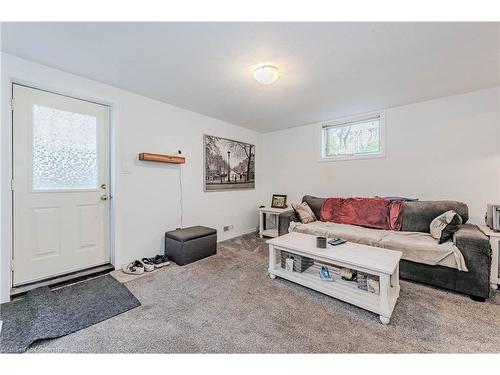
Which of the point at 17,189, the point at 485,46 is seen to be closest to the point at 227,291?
the point at 17,189

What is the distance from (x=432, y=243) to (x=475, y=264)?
Result: 328mm

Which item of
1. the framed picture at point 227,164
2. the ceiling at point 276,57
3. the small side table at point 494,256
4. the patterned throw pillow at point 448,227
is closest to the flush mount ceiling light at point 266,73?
the ceiling at point 276,57

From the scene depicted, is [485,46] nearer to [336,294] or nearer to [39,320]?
[336,294]

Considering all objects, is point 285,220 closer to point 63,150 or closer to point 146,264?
point 146,264

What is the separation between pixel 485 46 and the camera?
1761 millimetres

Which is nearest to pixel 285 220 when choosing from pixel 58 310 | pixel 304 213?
pixel 304 213

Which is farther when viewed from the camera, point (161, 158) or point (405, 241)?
point (161, 158)

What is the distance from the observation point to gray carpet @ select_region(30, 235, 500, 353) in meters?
1.37

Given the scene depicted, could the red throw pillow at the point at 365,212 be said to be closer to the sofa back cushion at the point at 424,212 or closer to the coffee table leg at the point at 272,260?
the sofa back cushion at the point at 424,212

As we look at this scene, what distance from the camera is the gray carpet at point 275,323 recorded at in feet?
4.49

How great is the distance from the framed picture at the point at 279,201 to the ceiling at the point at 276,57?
197 cm

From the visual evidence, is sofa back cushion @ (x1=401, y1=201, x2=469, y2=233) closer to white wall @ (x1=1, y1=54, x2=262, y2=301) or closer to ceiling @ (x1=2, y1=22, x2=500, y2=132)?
ceiling @ (x1=2, y1=22, x2=500, y2=132)

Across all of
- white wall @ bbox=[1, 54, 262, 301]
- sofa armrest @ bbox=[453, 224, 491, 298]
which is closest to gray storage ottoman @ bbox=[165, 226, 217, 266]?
white wall @ bbox=[1, 54, 262, 301]

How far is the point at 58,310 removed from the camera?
1.74 metres
